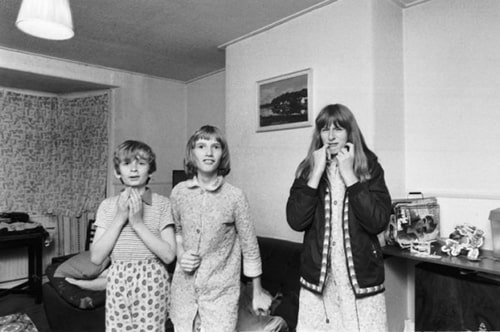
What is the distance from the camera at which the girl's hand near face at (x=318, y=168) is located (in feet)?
4.71

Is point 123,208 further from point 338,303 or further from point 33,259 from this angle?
point 33,259

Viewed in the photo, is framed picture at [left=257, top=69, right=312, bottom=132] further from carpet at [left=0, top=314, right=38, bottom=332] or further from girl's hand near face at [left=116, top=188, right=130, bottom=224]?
carpet at [left=0, top=314, right=38, bottom=332]

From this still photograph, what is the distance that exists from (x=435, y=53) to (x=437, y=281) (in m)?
1.37

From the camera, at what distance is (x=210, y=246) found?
1381 millimetres

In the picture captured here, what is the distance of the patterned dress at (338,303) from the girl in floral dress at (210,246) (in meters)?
0.17

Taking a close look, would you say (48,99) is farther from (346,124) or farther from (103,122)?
(346,124)

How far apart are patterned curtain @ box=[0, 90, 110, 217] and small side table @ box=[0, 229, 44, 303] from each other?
56 cm

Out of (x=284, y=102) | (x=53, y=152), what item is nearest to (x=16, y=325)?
(x=284, y=102)

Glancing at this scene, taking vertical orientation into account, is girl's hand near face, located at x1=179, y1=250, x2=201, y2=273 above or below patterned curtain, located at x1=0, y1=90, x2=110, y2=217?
below

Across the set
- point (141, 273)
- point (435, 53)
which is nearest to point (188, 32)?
point (435, 53)

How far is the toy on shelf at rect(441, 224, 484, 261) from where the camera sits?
6.12 feet

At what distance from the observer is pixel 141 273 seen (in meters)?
1.40

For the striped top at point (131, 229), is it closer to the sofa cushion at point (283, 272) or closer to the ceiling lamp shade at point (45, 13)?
the ceiling lamp shade at point (45, 13)

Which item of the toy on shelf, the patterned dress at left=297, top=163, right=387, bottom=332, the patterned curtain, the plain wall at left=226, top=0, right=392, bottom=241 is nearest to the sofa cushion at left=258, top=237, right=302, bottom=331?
the plain wall at left=226, top=0, right=392, bottom=241
